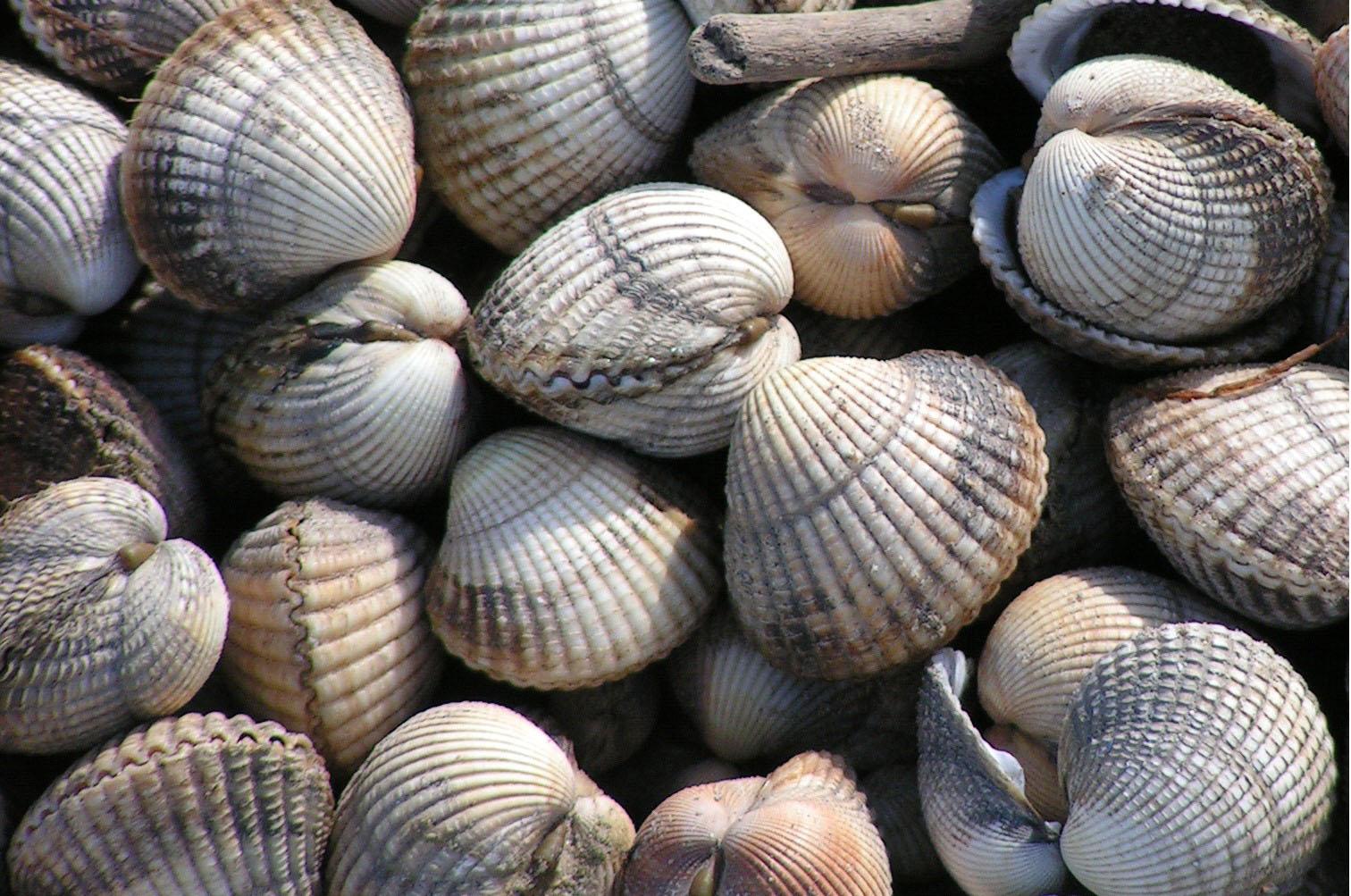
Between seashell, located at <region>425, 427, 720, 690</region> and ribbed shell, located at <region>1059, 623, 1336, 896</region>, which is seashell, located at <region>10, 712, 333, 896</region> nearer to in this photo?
seashell, located at <region>425, 427, 720, 690</region>

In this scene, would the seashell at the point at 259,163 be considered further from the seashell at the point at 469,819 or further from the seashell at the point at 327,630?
the seashell at the point at 469,819

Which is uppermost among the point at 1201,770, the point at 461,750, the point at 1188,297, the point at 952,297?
the point at 1188,297

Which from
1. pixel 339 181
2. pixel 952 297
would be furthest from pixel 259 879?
pixel 952 297

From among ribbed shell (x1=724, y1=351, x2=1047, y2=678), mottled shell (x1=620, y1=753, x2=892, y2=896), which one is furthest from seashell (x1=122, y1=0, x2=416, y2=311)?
mottled shell (x1=620, y1=753, x2=892, y2=896)

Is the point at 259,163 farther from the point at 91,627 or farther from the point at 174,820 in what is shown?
the point at 174,820

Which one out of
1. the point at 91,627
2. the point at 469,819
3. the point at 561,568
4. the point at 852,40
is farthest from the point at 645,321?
the point at 91,627

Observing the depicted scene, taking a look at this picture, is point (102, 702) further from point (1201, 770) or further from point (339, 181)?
point (1201, 770)
